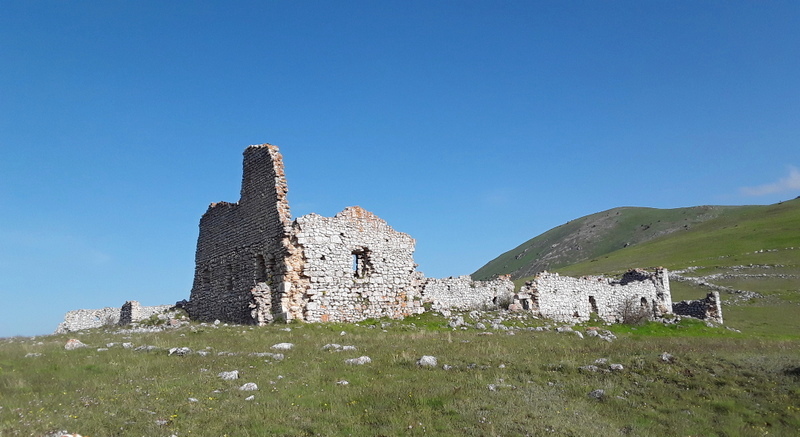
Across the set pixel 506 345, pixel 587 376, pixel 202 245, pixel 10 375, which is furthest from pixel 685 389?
pixel 202 245

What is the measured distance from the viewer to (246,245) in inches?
954

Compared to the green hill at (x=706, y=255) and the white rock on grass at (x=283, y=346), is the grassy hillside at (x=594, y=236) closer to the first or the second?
the green hill at (x=706, y=255)

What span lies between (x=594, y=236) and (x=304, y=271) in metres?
113

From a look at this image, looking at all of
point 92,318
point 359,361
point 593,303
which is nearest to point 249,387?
point 359,361

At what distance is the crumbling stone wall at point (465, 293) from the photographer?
→ 28281 mm

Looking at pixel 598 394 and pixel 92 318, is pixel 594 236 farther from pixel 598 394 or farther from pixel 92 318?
pixel 598 394

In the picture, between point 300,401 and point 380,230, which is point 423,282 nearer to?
point 380,230

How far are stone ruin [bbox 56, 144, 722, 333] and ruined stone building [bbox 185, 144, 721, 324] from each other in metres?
0.04

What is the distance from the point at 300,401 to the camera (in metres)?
8.82

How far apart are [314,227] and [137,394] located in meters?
13.2

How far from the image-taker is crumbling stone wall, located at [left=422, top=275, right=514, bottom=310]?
2828 cm

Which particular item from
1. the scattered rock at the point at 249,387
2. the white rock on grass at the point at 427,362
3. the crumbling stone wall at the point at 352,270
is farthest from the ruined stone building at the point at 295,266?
the scattered rock at the point at 249,387

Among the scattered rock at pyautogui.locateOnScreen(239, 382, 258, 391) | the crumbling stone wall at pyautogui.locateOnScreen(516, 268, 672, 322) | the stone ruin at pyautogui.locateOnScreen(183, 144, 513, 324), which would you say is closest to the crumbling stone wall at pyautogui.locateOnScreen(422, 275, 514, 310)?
the crumbling stone wall at pyautogui.locateOnScreen(516, 268, 672, 322)

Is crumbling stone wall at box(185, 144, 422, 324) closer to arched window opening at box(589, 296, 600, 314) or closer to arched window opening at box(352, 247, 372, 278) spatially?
arched window opening at box(352, 247, 372, 278)
